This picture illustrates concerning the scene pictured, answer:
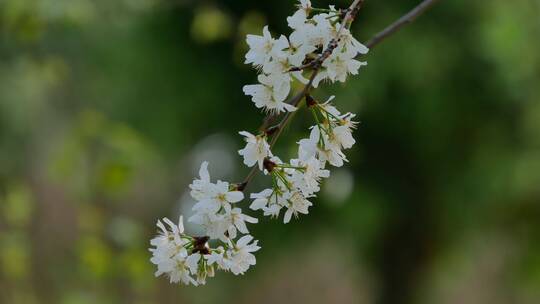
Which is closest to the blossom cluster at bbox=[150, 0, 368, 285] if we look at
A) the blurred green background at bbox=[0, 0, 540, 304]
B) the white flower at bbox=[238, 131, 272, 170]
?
the white flower at bbox=[238, 131, 272, 170]

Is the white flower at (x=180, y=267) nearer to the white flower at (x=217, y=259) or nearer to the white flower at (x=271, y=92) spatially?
the white flower at (x=217, y=259)

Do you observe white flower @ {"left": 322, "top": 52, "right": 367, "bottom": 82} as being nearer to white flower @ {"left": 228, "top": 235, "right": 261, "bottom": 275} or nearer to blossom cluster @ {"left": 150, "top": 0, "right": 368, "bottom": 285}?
blossom cluster @ {"left": 150, "top": 0, "right": 368, "bottom": 285}

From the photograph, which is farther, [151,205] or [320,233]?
[151,205]

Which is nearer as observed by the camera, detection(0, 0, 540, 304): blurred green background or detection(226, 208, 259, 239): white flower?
detection(226, 208, 259, 239): white flower

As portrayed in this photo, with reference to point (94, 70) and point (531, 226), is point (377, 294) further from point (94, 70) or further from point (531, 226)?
point (94, 70)

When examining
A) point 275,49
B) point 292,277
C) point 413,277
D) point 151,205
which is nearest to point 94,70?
point 151,205

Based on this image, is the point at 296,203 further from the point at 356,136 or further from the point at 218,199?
the point at 356,136
